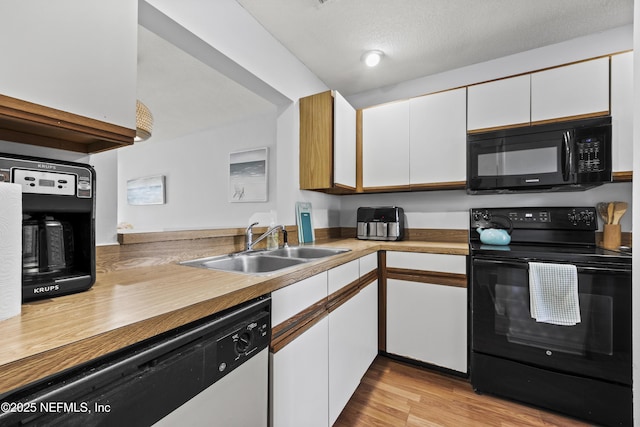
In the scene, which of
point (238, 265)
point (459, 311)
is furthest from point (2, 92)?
point (459, 311)

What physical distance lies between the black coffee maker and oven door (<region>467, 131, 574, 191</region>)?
2201 millimetres

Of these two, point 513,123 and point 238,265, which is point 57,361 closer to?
point 238,265

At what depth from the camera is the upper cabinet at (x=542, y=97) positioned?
1.74 meters

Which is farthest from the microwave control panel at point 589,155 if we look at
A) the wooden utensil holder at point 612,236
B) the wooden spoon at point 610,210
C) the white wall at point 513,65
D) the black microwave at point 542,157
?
the white wall at point 513,65

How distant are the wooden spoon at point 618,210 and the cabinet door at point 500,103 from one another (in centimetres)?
77

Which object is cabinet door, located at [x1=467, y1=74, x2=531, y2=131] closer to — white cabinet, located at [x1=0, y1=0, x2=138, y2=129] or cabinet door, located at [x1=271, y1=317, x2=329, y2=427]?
cabinet door, located at [x1=271, y1=317, x2=329, y2=427]

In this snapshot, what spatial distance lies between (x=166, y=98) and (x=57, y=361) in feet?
10.7

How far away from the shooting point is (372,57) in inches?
85.3

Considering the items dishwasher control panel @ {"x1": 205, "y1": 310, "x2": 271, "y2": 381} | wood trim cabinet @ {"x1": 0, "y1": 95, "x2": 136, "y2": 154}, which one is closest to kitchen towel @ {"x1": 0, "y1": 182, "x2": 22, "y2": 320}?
wood trim cabinet @ {"x1": 0, "y1": 95, "x2": 136, "y2": 154}

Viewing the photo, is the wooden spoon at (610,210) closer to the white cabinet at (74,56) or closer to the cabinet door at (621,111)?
the cabinet door at (621,111)

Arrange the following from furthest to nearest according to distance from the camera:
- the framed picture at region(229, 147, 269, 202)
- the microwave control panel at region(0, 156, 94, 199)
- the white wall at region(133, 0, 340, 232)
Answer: the framed picture at region(229, 147, 269, 202) < the white wall at region(133, 0, 340, 232) < the microwave control panel at region(0, 156, 94, 199)

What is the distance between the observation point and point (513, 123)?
1961 mm

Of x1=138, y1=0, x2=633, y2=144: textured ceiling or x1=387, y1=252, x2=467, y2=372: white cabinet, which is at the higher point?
x1=138, y1=0, x2=633, y2=144: textured ceiling

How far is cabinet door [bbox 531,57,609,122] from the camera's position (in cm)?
173
